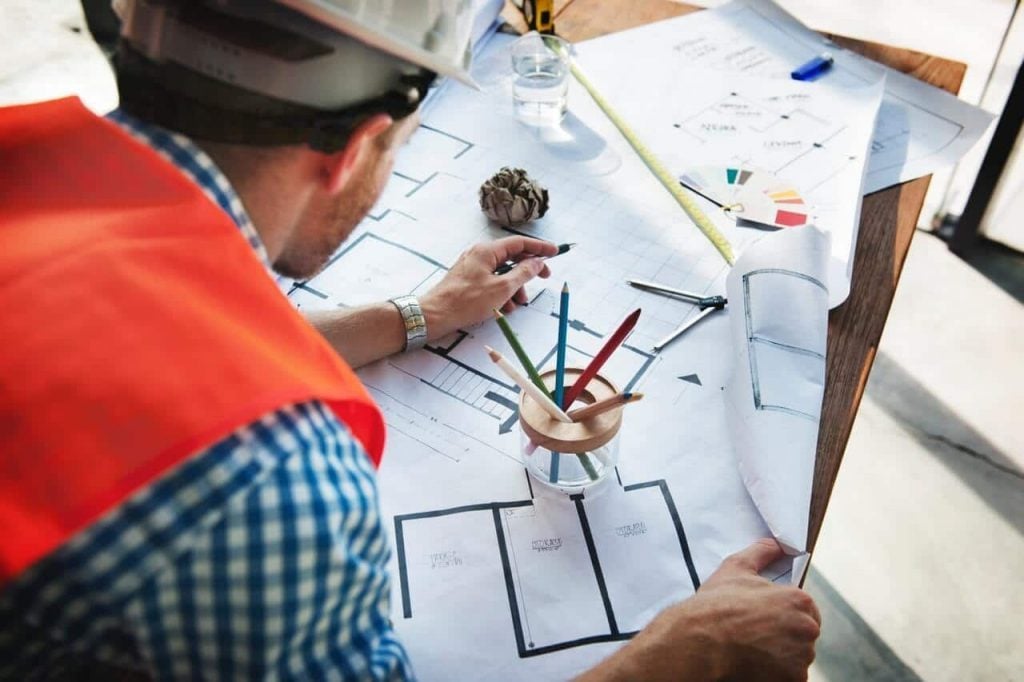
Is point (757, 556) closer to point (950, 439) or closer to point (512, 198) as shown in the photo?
point (512, 198)

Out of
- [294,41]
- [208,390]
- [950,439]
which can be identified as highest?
[294,41]

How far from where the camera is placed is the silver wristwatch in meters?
0.89

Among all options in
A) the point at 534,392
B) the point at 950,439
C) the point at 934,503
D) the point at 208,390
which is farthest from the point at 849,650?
the point at 208,390

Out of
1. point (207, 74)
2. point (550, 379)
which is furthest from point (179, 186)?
point (550, 379)

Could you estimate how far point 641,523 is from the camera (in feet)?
2.41

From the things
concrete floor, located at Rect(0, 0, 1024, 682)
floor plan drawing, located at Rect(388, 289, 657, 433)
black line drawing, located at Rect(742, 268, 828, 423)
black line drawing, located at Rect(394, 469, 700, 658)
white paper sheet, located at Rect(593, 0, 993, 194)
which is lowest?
concrete floor, located at Rect(0, 0, 1024, 682)

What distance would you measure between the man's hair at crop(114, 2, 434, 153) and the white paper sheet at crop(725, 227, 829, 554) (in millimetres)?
455

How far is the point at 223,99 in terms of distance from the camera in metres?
0.59

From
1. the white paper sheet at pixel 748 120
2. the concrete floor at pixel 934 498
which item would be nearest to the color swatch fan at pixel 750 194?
the white paper sheet at pixel 748 120

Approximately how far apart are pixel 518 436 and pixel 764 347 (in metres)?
0.27

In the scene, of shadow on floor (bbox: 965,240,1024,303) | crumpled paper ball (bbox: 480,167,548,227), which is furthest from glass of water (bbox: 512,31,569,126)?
shadow on floor (bbox: 965,240,1024,303)

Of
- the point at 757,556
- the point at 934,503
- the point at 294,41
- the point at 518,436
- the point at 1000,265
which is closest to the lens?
the point at 294,41

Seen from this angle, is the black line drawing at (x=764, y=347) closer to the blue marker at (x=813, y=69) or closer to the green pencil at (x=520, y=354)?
the green pencil at (x=520, y=354)

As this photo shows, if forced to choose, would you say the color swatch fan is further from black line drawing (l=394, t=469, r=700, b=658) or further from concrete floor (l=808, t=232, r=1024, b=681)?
concrete floor (l=808, t=232, r=1024, b=681)
